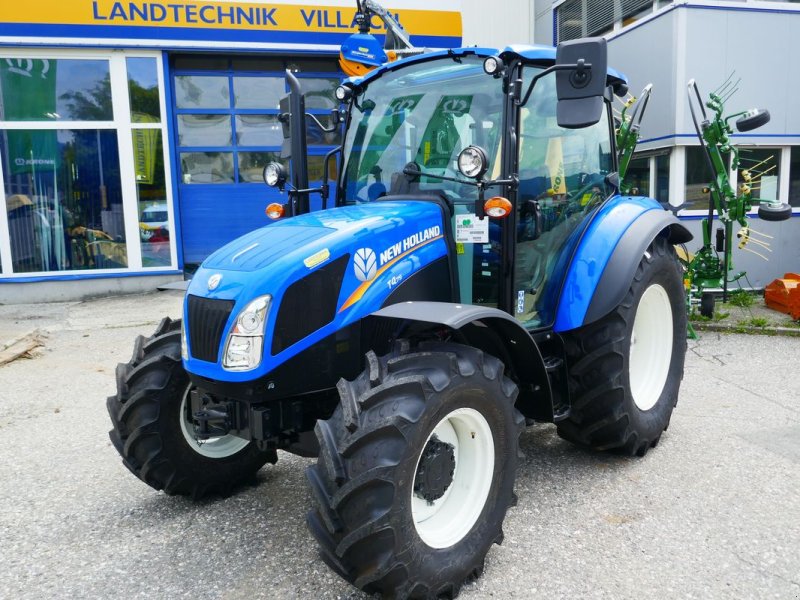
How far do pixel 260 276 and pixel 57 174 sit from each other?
27.6 ft

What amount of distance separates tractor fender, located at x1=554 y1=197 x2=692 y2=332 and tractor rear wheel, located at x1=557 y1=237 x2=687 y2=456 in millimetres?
145

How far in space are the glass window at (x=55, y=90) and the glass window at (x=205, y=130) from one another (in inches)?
39.4

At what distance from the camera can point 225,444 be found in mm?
3592

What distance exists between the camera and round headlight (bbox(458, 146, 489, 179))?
3012 mm

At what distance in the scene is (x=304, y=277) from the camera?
277cm

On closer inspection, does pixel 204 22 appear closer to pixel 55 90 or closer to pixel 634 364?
pixel 55 90

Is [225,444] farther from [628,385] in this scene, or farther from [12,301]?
[12,301]

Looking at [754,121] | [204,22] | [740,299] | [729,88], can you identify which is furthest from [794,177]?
[204,22]

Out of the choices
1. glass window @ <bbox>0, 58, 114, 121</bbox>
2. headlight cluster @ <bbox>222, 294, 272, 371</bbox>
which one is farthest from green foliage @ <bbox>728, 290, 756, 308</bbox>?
glass window @ <bbox>0, 58, 114, 121</bbox>

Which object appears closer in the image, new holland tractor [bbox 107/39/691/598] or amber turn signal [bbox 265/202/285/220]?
new holland tractor [bbox 107/39/691/598]

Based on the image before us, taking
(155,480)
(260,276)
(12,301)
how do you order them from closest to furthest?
1. (260,276)
2. (155,480)
3. (12,301)

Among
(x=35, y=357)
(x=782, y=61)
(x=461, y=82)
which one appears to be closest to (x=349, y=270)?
(x=461, y=82)

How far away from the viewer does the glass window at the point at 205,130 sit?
10.2 m

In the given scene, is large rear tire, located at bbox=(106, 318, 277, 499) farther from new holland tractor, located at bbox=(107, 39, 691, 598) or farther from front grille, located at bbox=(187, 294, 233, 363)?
front grille, located at bbox=(187, 294, 233, 363)
